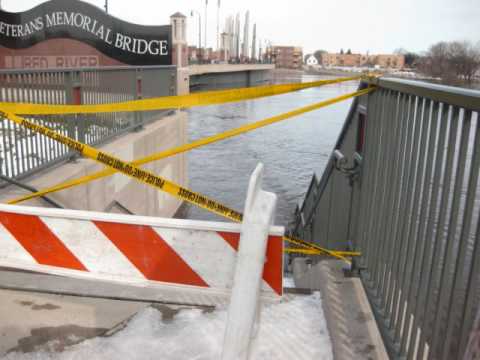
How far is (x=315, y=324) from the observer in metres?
2.90

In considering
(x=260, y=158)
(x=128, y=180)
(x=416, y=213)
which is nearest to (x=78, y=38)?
(x=128, y=180)

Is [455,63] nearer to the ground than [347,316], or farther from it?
farther from it

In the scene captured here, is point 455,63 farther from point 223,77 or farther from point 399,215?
point 399,215

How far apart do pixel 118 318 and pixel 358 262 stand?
165 centimetres

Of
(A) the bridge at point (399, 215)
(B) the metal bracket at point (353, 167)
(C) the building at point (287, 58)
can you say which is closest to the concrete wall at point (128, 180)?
(A) the bridge at point (399, 215)

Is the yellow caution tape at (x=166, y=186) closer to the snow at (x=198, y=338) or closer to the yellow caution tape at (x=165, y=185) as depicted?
the yellow caution tape at (x=165, y=185)

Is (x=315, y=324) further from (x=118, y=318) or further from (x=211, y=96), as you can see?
(x=211, y=96)

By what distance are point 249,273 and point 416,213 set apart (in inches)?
48.2

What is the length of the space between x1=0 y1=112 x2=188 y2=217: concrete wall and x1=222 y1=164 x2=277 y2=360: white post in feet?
13.2

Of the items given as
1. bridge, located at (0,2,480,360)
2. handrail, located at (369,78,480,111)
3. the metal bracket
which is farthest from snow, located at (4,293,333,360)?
handrail, located at (369,78,480,111)

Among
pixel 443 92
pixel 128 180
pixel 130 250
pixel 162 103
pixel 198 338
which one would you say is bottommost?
pixel 128 180

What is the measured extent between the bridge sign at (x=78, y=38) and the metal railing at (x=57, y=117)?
5.41 meters

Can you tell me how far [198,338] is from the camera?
2.78 meters

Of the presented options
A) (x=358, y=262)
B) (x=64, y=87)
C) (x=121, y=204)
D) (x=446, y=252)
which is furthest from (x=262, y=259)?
(x=121, y=204)
